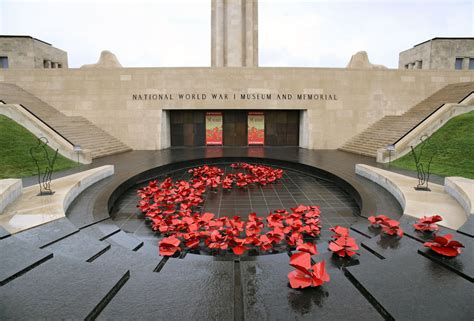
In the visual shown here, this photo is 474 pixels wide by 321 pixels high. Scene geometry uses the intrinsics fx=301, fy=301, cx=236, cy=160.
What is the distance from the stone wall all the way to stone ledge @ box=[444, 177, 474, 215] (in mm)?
11193

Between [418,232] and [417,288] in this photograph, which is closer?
[417,288]

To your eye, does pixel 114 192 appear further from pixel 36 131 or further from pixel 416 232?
pixel 36 131

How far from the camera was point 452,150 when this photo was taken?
1116cm

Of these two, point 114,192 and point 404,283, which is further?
point 114,192

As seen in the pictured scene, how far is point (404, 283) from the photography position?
2.78m

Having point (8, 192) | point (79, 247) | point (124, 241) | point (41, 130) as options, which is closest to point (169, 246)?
point (124, 241)

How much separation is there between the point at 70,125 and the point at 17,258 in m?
14.5

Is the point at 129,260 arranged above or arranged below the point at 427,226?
below

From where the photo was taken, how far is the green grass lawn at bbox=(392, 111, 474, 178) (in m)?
9.58

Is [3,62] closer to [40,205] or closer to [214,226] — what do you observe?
[40,205]

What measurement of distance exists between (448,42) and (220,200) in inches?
1544

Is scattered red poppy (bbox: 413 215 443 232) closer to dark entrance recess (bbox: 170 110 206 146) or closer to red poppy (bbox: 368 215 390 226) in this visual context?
red poppy (bbox: 368 215 390 226)

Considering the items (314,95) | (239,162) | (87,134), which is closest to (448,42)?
(314,95)

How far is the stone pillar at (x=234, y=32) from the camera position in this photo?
71.0 ft
